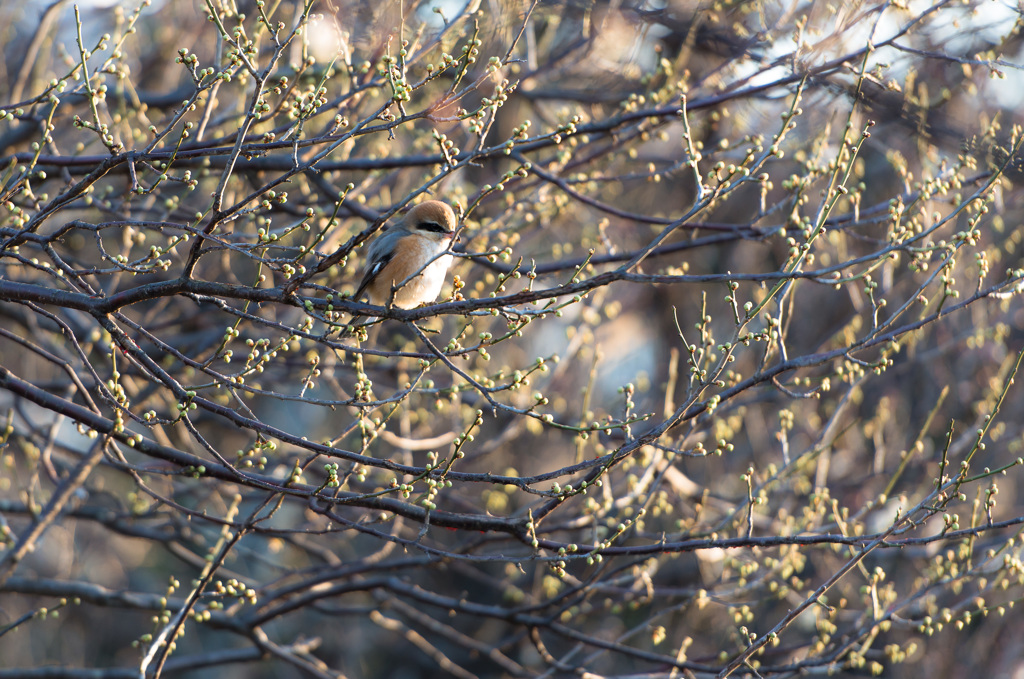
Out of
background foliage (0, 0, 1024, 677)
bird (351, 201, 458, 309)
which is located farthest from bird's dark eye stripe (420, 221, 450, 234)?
background foliage (0, 0, 1024, 677)

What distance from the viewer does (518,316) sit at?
8.82 ft

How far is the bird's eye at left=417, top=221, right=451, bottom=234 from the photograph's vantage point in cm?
459

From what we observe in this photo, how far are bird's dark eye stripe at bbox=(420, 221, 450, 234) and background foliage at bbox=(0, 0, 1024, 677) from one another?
22 cm

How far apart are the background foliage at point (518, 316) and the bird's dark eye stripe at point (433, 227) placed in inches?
8.7

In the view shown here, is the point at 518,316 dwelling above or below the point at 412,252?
below

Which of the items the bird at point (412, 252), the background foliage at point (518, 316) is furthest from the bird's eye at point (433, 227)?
the background foliage at point (518, 316)

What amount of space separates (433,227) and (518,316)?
2101 mm

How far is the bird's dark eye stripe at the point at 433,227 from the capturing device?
15.1ft

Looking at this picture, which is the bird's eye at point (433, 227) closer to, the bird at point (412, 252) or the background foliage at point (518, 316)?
the bird at point (412, 252)

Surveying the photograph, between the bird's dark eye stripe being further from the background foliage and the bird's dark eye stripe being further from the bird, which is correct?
the background foliage

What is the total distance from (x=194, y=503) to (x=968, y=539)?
17.6 feet

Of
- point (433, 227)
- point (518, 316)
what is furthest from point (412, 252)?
point (518, 316)

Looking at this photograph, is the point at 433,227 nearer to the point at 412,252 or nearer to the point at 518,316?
the point at 412,252

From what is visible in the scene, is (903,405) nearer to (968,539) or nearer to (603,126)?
(968,539)
